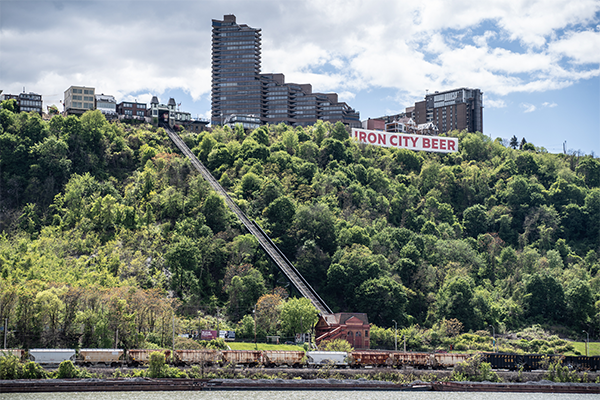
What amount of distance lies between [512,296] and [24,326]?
8202 cm

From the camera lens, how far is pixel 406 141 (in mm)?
170875

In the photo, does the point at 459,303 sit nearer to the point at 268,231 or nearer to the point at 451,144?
the point at 268,231

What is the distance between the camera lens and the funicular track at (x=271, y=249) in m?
95.6

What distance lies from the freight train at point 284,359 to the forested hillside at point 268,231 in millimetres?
8699

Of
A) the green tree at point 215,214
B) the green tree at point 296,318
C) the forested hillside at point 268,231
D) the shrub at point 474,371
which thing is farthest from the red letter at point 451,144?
the shrub at point 474,371

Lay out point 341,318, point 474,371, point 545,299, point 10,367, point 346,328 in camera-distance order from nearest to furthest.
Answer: point 10,367, point 474,371, point 346,328, point 341,318, point 545,299

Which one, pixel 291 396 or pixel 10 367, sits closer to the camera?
pixel 10 367

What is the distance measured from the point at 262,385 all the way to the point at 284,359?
7263 millimetres

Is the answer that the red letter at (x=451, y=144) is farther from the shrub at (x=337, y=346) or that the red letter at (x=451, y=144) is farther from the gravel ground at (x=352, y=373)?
the gravel ground at (x=352, y=373)

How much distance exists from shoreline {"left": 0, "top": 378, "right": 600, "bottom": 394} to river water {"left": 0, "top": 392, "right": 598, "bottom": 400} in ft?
3.50

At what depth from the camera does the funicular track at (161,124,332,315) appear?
95.6 m

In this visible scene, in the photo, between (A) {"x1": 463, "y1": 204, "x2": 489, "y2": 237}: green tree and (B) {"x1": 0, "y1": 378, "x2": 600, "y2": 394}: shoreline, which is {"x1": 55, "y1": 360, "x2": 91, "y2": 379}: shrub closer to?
(B) {"x1": 0, "y1": 378, "x2": 600, "y2": 394}: shoreline

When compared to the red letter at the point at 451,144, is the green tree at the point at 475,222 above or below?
below

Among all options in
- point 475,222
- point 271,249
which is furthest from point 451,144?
point 271,249
